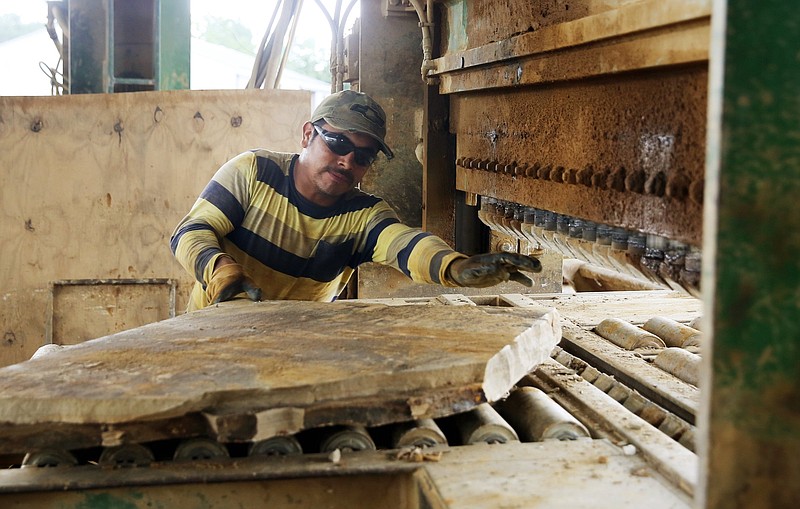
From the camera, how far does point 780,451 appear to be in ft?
4.16

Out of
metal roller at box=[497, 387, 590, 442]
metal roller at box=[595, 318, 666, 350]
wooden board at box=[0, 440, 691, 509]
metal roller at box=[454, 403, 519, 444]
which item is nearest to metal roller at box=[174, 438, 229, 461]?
wooden board at box=[0, 440, 691, 509]

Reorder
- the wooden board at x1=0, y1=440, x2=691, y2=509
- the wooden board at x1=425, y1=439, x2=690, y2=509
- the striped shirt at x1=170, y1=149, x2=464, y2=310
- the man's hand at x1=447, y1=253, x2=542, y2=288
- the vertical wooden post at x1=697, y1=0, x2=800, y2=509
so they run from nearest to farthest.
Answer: the vertical wooden post at x1=697, y1=0, x2=800, y2=509, the wooden board at x1=425, y1=439, x2=690, y2=509, the wooden board at x1=0, y1=440, x2=691, y2=509, the man's hand at x1=447, y1=253, x2=542, y2=288, the striped shirt at x1=170, y1=149, x2=464, y2=310

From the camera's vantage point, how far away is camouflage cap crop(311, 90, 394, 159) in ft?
11.9

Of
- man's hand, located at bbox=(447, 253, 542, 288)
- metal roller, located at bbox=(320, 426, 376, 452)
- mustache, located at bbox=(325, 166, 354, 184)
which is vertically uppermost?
mustache, located at bbox=(325, 166, 354, 184)

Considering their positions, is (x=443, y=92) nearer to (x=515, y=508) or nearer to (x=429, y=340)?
(x=429, y=340)

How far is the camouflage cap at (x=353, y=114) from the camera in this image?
3623mm

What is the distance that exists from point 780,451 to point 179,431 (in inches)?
51.1

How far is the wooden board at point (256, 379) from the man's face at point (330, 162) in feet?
3.69

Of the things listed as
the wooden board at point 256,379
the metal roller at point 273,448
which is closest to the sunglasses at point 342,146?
the wooden board at point 256,379

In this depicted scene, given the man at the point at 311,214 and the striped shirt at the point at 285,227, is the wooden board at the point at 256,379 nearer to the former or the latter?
the man at the point at 311,214

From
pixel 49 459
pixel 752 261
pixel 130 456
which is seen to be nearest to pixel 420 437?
pixel 130 456

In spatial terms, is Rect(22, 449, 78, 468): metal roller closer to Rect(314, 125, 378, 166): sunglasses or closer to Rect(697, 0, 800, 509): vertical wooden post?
Rect(697, 0, 800, 509): vertical wooden post

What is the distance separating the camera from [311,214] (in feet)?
12.5

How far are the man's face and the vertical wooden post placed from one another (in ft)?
8.27
